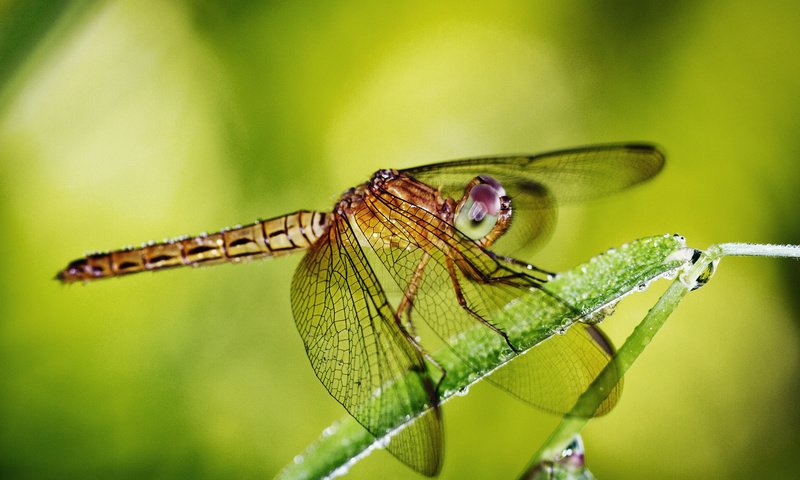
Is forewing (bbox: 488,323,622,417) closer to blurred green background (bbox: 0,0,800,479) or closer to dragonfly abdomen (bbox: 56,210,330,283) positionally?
blurred green background (bbox: 0,0,800,479)

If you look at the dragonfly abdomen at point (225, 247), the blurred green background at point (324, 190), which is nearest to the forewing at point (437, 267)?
the dragonfly abdomen at point (225, 247)

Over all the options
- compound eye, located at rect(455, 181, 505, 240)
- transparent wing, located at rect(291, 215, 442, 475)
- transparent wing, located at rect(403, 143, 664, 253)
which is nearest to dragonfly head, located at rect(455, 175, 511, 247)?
compound eye, located at rect(455, 181, 505, 240)

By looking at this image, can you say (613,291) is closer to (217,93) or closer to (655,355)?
(655,355)

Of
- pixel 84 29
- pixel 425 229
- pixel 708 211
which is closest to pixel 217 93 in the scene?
pixel 84 29

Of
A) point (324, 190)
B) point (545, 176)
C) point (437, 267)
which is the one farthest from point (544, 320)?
point (324, 190)

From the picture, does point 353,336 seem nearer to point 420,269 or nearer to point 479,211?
point 420,269

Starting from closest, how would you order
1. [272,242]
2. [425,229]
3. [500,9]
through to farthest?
[425,229] < [272,242] < [500,9]

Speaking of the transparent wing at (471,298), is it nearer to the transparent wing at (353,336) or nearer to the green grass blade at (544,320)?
the green grass blade at (544,320)

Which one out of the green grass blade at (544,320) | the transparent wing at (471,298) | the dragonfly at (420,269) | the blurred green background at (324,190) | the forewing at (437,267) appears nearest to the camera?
the green grass blade at (544,320)
